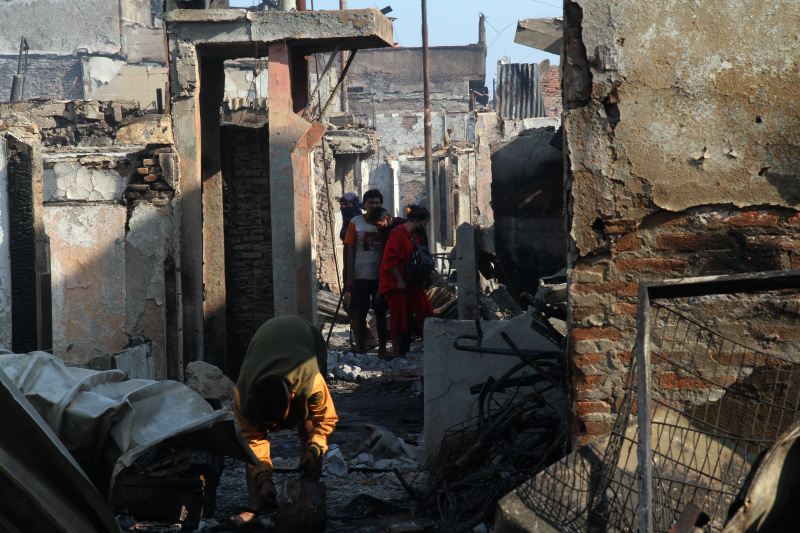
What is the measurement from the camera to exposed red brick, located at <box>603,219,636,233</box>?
3316 mm

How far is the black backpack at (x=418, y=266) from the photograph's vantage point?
25.9ft

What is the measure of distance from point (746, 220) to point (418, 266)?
15.9ft

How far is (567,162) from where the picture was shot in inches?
134

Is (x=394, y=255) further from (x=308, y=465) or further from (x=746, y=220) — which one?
(x=746, y=220)

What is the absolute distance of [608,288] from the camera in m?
3.34

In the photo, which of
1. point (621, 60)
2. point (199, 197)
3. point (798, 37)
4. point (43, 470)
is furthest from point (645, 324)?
point (199, 197)

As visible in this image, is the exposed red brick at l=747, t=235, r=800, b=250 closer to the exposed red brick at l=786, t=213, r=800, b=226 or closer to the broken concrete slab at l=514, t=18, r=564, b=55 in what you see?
the exposed red brick at l=786, t=213, r=800, b=226

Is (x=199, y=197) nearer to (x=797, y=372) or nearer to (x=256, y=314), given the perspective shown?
→ (x=256, y=314)

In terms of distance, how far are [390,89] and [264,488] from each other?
34183 millimetres

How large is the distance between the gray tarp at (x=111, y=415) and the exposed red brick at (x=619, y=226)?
200 cm

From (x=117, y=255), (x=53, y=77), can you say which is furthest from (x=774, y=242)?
(x=53, y=77)

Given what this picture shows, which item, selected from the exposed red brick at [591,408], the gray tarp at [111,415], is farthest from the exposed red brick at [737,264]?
the gray tarp at [111,415]

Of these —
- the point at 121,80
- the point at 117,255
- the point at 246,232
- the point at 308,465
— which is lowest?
the point at 308,465

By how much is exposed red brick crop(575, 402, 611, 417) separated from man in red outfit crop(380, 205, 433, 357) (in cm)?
477
